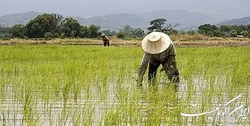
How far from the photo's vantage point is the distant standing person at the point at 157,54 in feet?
15.0

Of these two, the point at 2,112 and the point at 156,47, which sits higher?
the point at 156,47

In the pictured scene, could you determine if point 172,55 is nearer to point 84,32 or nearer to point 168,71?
point 168,71

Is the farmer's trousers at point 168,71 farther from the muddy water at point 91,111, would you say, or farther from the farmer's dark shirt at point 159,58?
the muddy water at point 91,111

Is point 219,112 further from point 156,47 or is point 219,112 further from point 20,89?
point 20,89

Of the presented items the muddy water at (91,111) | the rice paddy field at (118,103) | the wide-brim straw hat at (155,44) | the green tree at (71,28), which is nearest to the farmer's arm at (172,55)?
the wide-brim straw hat at (155,44)

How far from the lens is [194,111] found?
3.44m

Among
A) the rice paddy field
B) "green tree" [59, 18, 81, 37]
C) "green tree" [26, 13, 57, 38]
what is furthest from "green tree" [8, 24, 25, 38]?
the rice paddy field

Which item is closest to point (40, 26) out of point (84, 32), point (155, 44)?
point (84, 32)

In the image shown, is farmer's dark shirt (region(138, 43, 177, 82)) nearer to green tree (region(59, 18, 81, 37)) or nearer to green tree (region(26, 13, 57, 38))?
green tree (region(59, 18, 81, 37))

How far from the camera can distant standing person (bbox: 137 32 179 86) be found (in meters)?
4.57

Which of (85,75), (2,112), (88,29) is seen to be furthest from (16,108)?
(88,29)

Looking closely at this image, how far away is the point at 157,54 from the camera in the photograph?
4691mm

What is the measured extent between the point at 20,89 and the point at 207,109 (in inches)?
72.7

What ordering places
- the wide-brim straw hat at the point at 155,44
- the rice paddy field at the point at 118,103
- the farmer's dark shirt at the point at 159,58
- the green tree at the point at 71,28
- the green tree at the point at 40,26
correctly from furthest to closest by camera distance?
1. the green tree at the point at 40,26
2. the green tree at the point at 71,28
3. the farmer's dark shirt at the point at 159,58
4. the wide-brim straw hat at the point at 155,44
5. the rice paddy field at the point at 118,103
